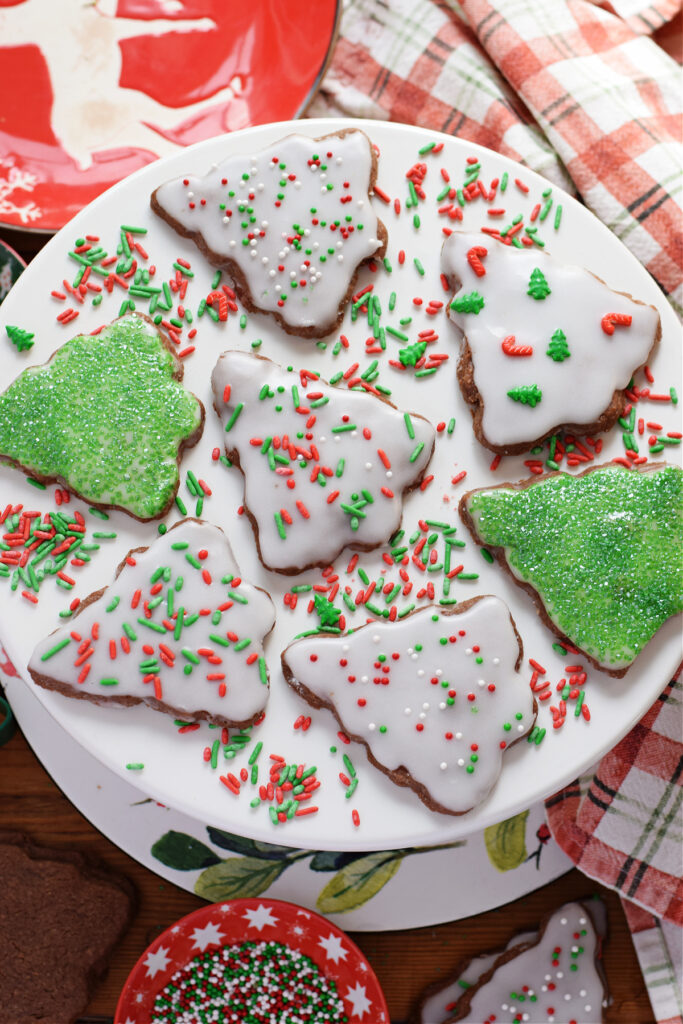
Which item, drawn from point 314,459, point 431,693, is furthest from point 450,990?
point 314,459

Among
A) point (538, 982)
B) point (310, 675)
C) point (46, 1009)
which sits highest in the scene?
point (310, 675)

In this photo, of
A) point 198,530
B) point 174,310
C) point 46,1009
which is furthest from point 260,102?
point 46,1009

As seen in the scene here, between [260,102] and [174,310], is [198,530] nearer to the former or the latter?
[174,310]

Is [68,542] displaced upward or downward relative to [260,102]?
downward

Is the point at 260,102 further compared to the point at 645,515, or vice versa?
the point at 260,102

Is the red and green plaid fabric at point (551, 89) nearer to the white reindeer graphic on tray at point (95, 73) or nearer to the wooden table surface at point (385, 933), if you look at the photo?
the white reindeer graphic on tray at point (95, 73)

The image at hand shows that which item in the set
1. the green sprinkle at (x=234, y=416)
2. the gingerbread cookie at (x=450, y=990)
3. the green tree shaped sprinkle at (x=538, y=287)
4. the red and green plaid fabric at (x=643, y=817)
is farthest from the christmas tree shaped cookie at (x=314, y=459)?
the gingerbread cookie at (x=450, y=990)

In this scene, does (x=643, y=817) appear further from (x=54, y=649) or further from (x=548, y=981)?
(x=54, y=649)
